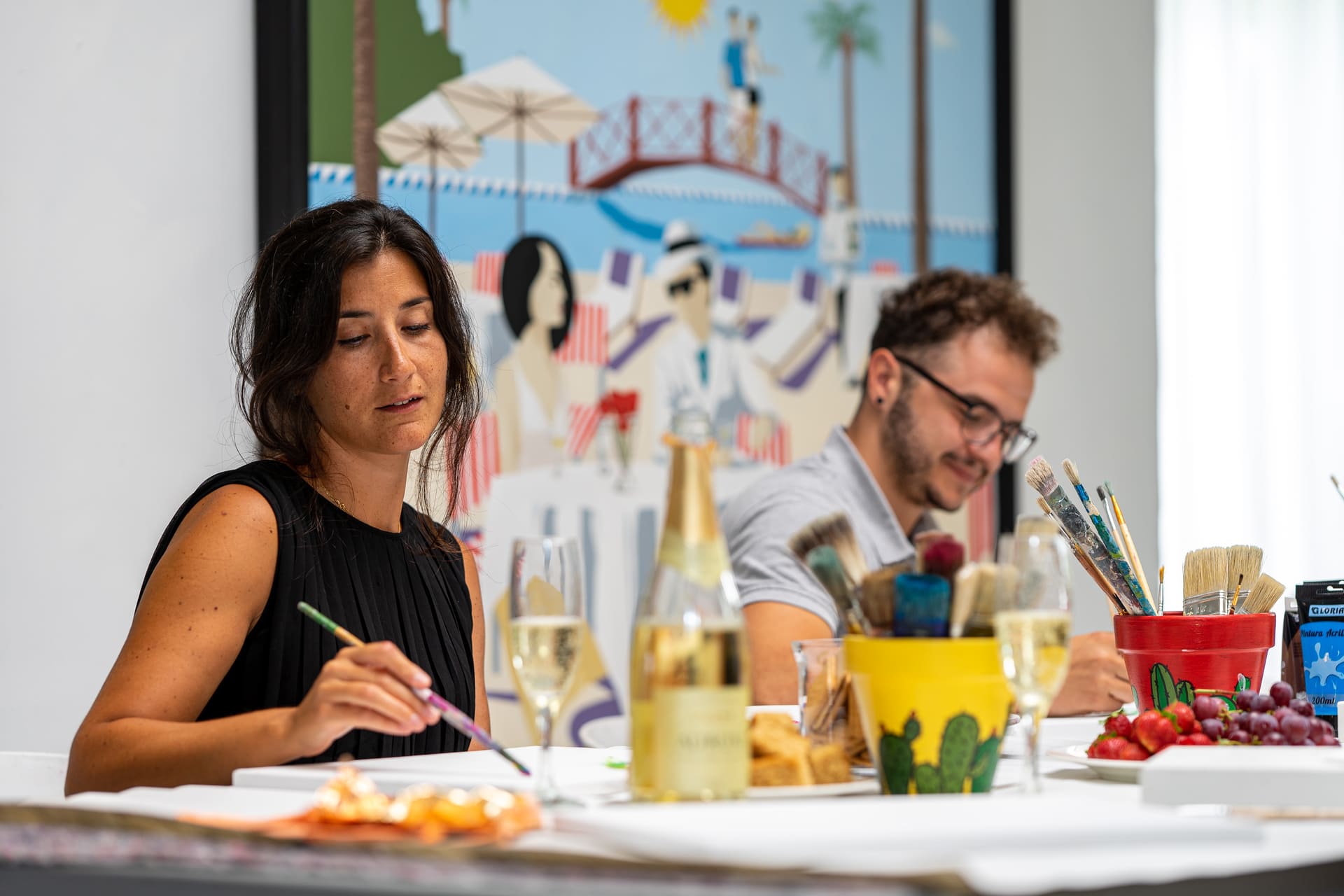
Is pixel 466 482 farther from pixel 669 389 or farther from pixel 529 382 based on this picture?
pixel 669 389

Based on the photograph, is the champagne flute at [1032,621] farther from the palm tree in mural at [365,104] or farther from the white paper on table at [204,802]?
the palm tree in mural at [365,104]

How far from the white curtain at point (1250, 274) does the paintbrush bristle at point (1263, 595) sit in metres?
1.89

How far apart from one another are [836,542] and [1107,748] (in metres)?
0.35

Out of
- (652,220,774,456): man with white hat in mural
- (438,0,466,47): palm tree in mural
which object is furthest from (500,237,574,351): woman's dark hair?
(438,0,466,47): palm tree in mural

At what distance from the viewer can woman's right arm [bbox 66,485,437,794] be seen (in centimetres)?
102

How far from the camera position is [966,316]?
7.78 ft

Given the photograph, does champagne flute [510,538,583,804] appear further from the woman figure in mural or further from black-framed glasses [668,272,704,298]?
black-framed glasses [668,272,704,298]

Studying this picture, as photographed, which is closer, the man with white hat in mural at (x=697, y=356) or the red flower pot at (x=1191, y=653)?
the red flower pot at (x=1191, y=653)

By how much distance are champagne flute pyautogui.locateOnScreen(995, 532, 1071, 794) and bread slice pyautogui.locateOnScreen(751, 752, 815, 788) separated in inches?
6.1

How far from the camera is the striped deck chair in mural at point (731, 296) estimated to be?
276 centimetres

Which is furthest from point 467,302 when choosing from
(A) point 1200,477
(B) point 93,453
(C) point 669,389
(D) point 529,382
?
(A) point 1200,477

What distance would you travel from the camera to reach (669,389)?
2693 millimetres

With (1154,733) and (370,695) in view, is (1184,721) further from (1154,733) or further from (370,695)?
(370,695)

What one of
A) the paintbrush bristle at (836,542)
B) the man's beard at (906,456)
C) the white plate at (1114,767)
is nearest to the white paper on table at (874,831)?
the paintbrush bristle at (836,542)
